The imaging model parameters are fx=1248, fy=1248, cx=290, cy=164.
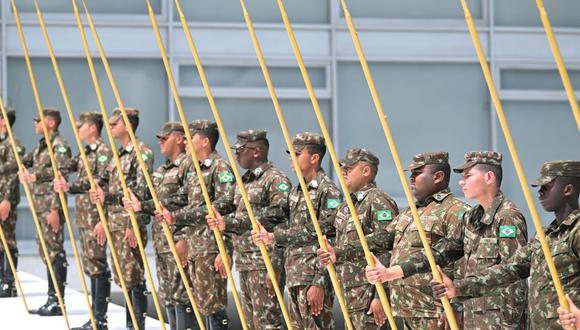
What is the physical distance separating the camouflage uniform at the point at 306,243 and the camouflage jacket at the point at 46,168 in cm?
354

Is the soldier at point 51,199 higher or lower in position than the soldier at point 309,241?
higher

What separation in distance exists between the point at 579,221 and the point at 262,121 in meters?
10.9

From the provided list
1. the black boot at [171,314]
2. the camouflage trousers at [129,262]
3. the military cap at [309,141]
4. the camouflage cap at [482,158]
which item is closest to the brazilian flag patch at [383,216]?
the military cap at [309,141]

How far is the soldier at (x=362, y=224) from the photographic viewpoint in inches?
259

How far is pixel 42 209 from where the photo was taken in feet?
36.2

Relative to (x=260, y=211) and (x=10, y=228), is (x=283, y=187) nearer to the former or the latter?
(x=260, y=211)

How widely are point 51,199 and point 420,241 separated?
5.71 metres

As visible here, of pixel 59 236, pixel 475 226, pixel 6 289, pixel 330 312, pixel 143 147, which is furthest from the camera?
pixel 6 289

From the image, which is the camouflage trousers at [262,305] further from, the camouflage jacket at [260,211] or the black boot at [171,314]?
the black boot at [171,314]

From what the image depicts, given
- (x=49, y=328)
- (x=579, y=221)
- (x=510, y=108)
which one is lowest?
(x=579, y=221)

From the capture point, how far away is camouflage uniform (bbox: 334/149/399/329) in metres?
6.57

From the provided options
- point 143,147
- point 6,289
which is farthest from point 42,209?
point 143,147

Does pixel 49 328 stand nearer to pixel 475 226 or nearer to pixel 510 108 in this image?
pixel 475 226

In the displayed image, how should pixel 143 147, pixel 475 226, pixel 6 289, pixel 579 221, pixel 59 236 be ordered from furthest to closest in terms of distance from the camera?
1. pixel 6 289
2. pixel 59 236
3. pixel 143 147
4. pixel 475 226
5. pixel 579 221
